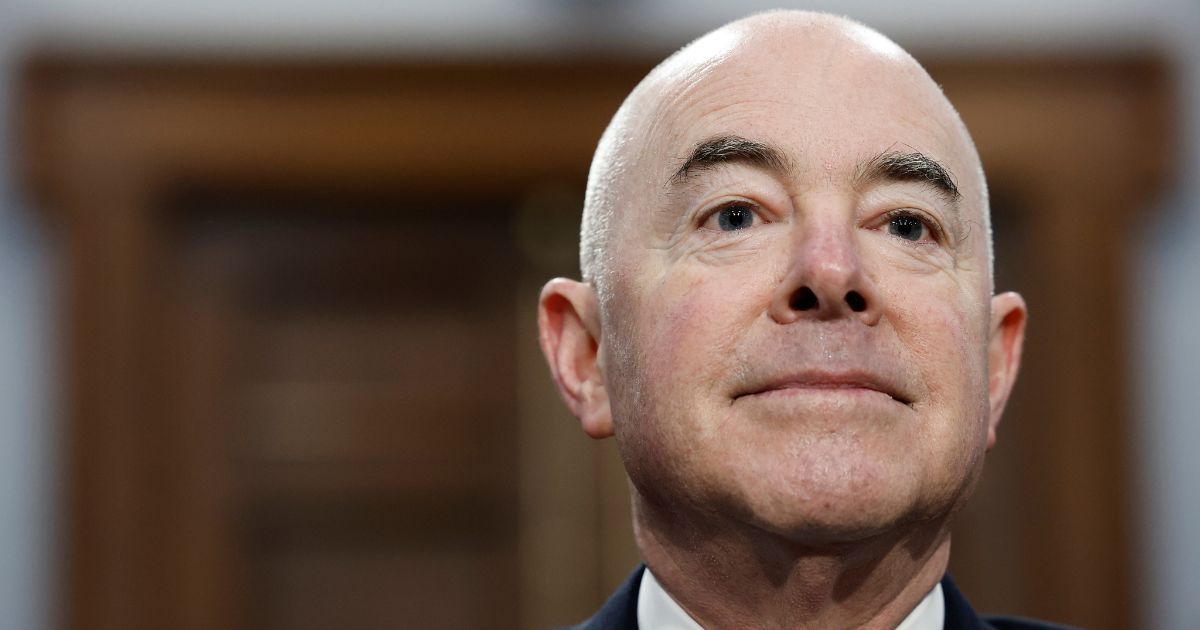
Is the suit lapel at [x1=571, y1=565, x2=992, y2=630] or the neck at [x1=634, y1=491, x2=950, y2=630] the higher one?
the neck at [x1=634, y1=491, x2=950, y2=630]

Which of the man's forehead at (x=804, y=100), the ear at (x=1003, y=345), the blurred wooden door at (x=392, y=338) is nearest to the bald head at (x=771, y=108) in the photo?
the man's forehead at (x=804, y=100)

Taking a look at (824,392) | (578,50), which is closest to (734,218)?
(824,392)

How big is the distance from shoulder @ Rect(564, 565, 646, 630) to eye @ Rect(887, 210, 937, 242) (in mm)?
463

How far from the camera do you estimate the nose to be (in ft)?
4.52

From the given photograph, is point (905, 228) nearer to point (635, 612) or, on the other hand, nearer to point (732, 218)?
point (732, 218)

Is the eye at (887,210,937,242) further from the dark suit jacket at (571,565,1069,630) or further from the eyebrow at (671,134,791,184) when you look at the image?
the dark suit jacket at (571,565,1069,630)

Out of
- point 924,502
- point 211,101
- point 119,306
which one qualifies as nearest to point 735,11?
point 211,101

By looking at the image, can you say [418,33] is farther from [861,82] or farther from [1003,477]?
[861,82]

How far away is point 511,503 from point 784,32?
2845 millimetres

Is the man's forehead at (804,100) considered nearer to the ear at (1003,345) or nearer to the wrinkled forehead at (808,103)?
the wrinkled forehead at (808,103)

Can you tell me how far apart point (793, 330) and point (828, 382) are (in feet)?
0.19

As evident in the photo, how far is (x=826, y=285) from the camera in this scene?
4.51 feet

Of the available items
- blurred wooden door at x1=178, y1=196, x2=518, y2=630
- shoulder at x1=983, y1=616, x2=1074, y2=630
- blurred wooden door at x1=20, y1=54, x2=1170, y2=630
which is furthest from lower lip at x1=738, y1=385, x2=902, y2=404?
blurred wooden door at x1=178, y1=196, x2=518, y2=630

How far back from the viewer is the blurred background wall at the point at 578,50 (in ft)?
13.3
